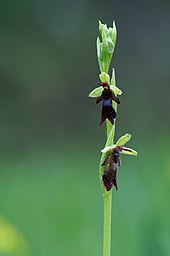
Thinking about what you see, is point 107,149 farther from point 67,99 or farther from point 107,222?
point 67,99

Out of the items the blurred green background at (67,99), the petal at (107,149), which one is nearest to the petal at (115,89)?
the petal at (107,149)

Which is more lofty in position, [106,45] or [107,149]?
[106,45]

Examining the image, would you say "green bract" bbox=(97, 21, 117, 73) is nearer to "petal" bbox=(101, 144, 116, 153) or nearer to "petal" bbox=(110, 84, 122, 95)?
"petal" bbox=(110, 84, 122, 95)

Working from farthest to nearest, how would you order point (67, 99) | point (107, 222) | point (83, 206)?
point (67, 99), point (83, 206), point (107, 222)

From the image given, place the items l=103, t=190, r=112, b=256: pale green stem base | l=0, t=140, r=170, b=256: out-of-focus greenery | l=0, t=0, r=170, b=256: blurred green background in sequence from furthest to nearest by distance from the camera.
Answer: l=0, t=0, r=170, b=256: blurred green background < l=0, t=140, r=170, b=256: out-of-focus greenery < l=103, t=190, r=112, b=256: pale green stem base

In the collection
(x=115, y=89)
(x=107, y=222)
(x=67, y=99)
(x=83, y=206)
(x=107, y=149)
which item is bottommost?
(x=107, y=222)

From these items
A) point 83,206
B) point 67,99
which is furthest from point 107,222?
point 67,99

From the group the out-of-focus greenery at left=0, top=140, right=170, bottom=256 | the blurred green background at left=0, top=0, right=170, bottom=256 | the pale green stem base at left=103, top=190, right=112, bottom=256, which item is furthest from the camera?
the blurred green background at left=0, top=0, right=170, bottom=256

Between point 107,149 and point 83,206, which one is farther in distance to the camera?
point 83,206

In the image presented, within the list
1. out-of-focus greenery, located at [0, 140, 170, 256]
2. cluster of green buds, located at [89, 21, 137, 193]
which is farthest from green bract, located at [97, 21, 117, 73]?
out-of-focus greenery, located at [0, 140, 170, 256]

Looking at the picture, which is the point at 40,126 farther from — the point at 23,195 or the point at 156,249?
the point at 156,249
